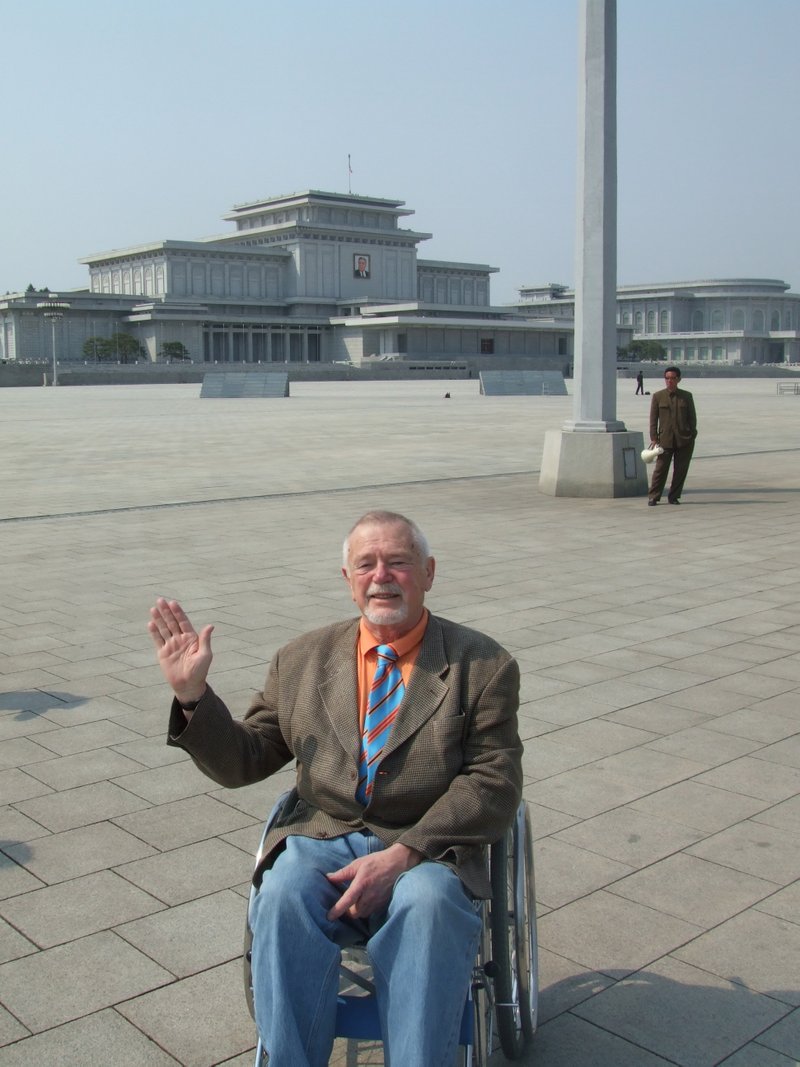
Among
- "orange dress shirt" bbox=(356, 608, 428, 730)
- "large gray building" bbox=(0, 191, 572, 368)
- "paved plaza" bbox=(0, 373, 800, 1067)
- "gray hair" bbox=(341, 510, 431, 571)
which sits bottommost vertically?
"paved plaza" bbox=(0, 373, 800, 1067)

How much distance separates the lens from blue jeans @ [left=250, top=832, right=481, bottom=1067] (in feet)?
7.09

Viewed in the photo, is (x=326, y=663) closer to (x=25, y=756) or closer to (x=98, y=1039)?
(x=98, y=1039)

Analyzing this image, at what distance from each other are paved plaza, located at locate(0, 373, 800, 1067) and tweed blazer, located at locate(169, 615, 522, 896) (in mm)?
618

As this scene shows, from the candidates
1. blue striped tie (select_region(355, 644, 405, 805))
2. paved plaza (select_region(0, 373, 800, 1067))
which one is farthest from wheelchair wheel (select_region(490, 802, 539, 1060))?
blue striped tie (select_region(355, 644, 405, 805))

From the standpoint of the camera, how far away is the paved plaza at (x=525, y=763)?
2.86 m

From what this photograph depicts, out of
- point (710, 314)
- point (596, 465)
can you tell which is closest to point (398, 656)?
point (596, 465)

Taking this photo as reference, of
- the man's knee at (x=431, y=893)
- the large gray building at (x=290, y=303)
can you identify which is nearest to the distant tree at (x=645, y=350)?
the large gray building at (x=290, y=303)

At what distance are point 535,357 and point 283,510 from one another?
84.5m

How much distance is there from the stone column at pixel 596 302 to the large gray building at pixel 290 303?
7085 cm

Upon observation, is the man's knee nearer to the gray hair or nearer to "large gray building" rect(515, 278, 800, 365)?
the gray hair

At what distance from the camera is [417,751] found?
99.0 inches

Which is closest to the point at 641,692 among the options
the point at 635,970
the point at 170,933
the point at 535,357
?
the point at 635,970

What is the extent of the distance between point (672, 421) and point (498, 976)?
32.5ft

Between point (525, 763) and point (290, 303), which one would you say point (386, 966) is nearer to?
point (525, 763)
